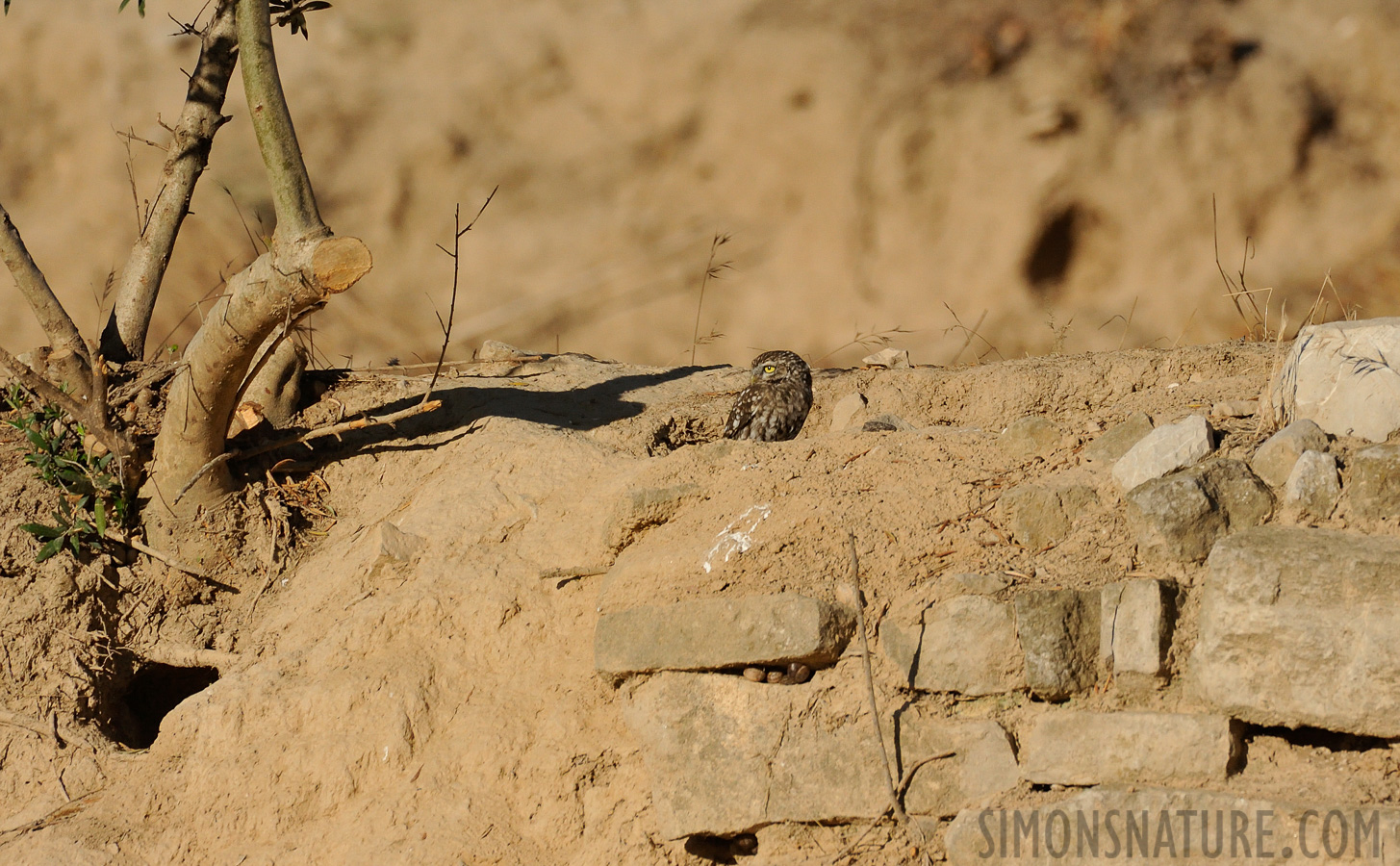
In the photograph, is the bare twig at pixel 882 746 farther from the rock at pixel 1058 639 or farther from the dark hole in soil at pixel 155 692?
the dark hole in soil at pixel 155 692

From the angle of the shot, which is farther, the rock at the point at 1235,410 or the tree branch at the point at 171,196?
the tree branch at the point at 171,196

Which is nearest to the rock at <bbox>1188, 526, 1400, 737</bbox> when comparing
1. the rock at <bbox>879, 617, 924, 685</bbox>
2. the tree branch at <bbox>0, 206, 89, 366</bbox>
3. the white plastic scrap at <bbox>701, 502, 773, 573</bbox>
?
the rock at <bbox>879, 617, 924, 685</bbox>

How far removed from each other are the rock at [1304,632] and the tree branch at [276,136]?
7.68 ft

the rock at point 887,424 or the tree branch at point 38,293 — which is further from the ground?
the tree branch at point 38,293

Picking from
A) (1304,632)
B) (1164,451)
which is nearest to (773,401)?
(1164,451)

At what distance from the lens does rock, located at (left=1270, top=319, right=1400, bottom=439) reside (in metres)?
2.37

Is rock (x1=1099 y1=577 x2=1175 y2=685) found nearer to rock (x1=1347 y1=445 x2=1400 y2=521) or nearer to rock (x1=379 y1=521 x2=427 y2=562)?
rock (x1=1347 y1=445 x2=1400 y2=521)

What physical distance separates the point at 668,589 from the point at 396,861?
3.03ft

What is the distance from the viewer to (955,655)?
2.32 metres

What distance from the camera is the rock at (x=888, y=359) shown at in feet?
14.4

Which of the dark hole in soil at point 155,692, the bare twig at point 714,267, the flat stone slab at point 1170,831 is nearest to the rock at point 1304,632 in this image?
the flat stone slab at point 1170,831

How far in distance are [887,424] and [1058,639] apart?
4.51 feet

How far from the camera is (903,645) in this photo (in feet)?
7.78

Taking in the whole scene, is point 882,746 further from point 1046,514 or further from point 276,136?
point 276,136
